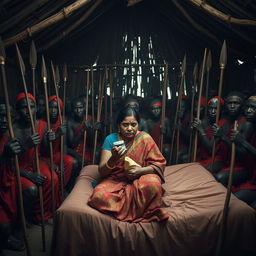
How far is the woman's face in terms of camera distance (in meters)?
3.20

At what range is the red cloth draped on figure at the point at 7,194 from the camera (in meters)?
3.05

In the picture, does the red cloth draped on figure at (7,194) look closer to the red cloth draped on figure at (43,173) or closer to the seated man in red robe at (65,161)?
the red cloth draped on figure at (43,173)

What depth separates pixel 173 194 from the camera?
3.18 m

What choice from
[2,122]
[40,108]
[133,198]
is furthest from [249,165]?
[40,108]

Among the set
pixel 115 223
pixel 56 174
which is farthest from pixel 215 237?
pixel 56 174

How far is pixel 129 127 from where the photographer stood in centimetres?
320

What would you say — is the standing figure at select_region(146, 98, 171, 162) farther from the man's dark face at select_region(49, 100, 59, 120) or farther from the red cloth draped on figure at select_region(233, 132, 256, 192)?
the man's dark face at select_region(49, 100, 59, 120)

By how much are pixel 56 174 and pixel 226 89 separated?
3.44 meters

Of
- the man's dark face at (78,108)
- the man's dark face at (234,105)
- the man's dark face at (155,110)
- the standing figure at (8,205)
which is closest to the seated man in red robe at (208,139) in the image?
the man's dark face at (234,105)

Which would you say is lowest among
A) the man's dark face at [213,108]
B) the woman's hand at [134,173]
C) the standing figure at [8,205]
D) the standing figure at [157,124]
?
the standing figure at [8,205]

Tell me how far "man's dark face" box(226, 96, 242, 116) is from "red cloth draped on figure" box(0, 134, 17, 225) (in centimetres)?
298

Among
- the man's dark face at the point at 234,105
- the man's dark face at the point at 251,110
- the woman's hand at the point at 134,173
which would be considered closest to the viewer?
the woman's hand at the point at 134,173

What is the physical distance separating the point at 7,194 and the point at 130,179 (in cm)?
140

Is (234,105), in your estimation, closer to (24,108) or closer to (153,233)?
(153,233)
